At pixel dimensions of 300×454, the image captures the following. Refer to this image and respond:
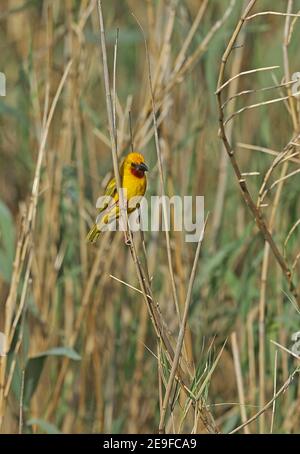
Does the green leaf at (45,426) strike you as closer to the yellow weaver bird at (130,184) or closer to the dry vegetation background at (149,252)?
the dry vegetation background at (149,252)

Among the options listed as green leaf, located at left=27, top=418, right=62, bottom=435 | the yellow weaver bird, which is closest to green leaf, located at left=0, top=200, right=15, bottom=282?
green leaf, located at left=27, top=418, right=62, bottom=435

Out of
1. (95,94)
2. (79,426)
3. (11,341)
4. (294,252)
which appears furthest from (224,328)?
(95,94)

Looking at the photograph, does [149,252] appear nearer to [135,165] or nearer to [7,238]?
[7,238]

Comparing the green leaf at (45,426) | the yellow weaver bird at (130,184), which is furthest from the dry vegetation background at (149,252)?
the yellow weaver bird at (130,184)

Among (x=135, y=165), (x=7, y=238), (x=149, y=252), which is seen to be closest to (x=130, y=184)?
(x=135, y=165)

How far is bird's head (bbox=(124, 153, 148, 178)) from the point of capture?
1.34m

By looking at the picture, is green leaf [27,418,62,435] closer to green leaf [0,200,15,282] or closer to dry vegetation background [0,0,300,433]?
dry vegetation background [0,0,300,433]

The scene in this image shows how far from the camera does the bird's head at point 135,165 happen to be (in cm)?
134

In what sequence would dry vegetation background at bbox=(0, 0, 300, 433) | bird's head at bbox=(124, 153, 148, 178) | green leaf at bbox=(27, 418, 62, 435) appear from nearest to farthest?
bird's head at bbox=(124, 153, 148, 178) → green leaf at bbox=(27, 418, 62, 435) → dry vegetation background at bbox=(0, 0, 300, 433)

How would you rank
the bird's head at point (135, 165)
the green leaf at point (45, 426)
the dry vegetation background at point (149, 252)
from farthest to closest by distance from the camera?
the dry vegetation background at point (149, 252) < the green leaf at point (45, 426) < the bird's head at point (135, 165)

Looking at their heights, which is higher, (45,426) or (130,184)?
(130,184)

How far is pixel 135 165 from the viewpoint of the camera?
1.35 metres

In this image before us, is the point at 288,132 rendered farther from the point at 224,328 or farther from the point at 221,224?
the point at 224,328

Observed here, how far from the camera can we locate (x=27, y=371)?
1812mm
